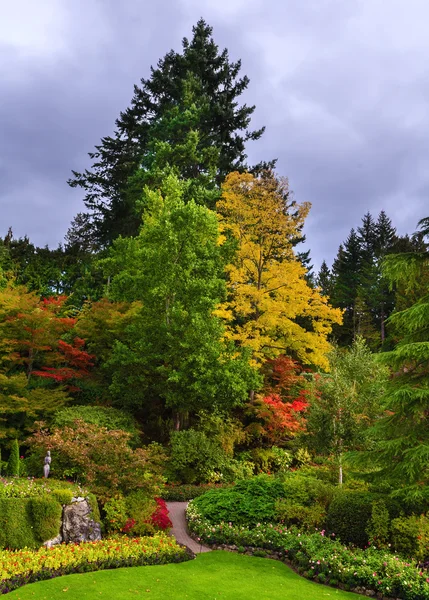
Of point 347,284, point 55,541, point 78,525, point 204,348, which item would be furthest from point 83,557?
point 347,284

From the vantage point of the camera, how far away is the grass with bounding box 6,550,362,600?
1050 cm

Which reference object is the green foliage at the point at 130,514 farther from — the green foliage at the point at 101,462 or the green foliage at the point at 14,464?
the green foliage at the point at 14,464

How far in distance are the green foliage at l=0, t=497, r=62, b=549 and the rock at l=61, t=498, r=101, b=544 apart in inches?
11.9

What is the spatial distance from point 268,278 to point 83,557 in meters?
17.4

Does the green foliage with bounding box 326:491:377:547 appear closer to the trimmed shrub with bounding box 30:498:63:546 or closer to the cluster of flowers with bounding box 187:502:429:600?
the cluster of flowers with bounding box 187:502:429:600

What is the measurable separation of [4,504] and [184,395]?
10441 mm

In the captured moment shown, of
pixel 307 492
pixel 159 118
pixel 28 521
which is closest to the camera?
pixel 28 521

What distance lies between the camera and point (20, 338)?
24.3m

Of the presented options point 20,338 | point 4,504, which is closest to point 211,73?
point 20,338

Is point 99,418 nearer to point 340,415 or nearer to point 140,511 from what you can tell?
point 140,511

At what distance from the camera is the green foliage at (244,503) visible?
16.1 meters

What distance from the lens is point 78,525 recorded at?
14078mm

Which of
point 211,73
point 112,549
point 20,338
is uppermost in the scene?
point 211,73

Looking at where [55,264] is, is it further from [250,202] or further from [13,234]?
[250,202]
